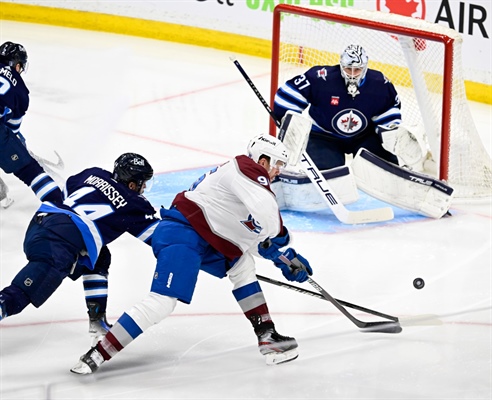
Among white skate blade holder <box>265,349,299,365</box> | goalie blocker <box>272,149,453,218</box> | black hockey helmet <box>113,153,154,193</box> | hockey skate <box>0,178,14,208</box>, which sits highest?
black hockey helmet <box>113,153,154,193</box>

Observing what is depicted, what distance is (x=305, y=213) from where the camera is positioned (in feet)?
17.5

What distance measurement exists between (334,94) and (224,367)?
1.95 m

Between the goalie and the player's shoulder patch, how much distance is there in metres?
1.60

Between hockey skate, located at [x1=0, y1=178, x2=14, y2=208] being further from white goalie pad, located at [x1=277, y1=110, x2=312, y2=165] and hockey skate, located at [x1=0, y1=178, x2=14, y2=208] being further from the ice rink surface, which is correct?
white goalie pad, located at [x1=277, y1=110, x2=312, y2=165]

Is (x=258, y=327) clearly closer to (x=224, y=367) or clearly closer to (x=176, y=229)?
(x=224, y=367)

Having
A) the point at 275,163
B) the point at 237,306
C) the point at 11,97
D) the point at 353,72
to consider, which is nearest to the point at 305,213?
the point at 353,72

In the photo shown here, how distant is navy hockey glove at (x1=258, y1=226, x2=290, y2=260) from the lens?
3721 mm

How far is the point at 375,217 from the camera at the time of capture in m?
5.20

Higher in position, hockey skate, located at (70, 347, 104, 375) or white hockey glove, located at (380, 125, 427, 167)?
white hockey glove, located at (380, 125, 427, 167)

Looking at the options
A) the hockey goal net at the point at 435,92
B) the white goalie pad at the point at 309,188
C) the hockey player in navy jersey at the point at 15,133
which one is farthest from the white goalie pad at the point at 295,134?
the hockey player in navy jersey at the point at 15,133

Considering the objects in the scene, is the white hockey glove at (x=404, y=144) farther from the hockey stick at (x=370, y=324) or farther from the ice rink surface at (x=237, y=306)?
the hockey stick at (x=370, y=324)

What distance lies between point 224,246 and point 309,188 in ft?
5.41

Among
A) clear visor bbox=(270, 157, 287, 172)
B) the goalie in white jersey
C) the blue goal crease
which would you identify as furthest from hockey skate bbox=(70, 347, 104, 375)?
the blue goal crease

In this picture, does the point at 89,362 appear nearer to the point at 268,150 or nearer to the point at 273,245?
the point at 273,245
